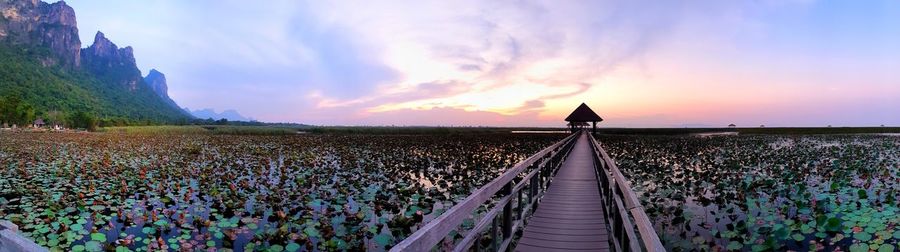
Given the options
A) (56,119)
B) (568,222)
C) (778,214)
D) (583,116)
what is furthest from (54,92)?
(778,214)

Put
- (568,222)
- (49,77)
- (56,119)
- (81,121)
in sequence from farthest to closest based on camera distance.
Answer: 1. (49,77)
2. (56,119)
3. (81,121)
4. (568,222)

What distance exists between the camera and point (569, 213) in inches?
288

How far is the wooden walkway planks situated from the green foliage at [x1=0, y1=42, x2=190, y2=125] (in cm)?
11034

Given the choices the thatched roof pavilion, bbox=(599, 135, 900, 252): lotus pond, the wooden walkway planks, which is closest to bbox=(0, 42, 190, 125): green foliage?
the thatched roof pavilion

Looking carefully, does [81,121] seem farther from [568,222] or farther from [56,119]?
[568,222]

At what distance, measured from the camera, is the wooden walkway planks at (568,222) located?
5504 mm

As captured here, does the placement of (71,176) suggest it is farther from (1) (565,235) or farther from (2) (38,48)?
(2) (38,48)

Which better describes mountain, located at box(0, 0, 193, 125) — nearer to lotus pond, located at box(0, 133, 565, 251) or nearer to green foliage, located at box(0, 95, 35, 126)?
green foliage, located at box(0, 95, 35, 126)

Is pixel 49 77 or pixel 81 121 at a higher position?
pixel 49 77

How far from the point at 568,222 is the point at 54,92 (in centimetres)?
17692

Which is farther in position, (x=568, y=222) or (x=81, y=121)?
(x=81, y=121)

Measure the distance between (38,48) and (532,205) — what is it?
23477 cm

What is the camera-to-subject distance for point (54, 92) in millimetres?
132875

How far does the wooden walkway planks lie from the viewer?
18.1ft
